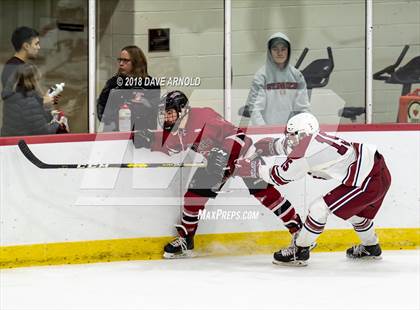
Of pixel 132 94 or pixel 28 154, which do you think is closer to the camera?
pixel 28 154

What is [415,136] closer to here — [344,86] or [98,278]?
[344,86]

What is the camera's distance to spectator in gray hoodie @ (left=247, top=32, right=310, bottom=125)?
20.6ft

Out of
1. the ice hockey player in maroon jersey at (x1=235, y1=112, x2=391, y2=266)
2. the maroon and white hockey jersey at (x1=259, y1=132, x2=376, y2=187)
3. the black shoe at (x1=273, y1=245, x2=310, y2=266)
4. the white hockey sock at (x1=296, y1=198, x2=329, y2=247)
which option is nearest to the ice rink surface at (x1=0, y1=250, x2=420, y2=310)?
the black shoe at (x1=273, y1=245, x2=310, y2=266)

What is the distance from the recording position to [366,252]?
6004 mm

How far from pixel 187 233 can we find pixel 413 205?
139 cm

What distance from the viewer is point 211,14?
20.3 feet

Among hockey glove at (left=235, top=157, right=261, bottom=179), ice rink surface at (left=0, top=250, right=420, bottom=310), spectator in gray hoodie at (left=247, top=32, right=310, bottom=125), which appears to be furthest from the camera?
spectator in gray hoodie at (left=247, top=32, right=310, bottom=125)

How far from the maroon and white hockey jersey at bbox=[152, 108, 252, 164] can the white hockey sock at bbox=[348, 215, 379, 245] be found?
0.73 meters

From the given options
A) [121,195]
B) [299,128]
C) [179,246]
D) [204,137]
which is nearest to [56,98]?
[121,195]

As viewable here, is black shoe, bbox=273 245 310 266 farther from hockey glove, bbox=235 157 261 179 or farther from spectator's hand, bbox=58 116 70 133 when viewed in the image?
spectator's hand, bbox=58 116 70 133

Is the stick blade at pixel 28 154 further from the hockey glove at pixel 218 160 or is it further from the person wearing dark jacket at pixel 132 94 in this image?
the hockey glove at pixel 218 160

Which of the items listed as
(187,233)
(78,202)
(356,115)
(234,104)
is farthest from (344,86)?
(78,202)

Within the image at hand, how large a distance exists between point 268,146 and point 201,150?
0.38 m

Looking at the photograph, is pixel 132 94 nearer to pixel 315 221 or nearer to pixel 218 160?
pixel 218 160
